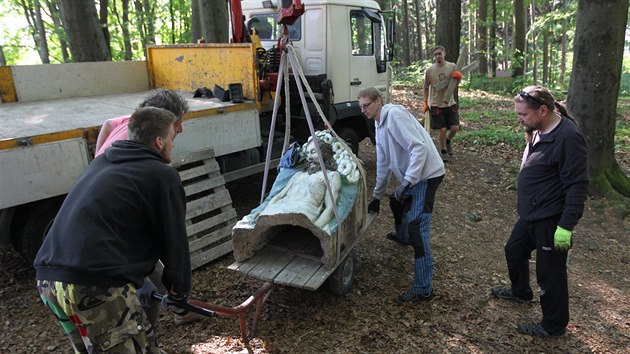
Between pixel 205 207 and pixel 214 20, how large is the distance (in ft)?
18.8

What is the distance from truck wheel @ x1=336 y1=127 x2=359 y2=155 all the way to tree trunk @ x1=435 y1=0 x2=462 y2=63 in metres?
4.52

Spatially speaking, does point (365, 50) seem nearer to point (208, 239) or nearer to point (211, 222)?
point (211, 222)

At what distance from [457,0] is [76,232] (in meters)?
10.3

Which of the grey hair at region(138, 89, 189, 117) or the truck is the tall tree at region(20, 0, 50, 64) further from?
the grey hair at region(138, 89, 189, 117)

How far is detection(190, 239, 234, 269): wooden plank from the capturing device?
4226mm

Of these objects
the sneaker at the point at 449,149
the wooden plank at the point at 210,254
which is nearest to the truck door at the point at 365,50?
the sneaker at the point at 449,149

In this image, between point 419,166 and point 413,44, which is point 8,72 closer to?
point 419,166

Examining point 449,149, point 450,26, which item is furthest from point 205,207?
point 450,26

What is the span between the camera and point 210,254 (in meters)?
4.38

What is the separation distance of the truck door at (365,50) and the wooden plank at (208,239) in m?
3.28

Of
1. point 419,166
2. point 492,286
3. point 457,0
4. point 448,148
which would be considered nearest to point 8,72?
point 419,166

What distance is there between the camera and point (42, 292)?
1.97 meters

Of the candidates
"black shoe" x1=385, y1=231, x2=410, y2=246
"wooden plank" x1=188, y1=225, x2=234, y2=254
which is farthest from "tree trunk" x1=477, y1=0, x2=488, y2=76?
"wooden plank" x1=188, y1=225, x2=234, y2=254

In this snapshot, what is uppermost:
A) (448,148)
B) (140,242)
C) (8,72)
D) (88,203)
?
(8,72)
